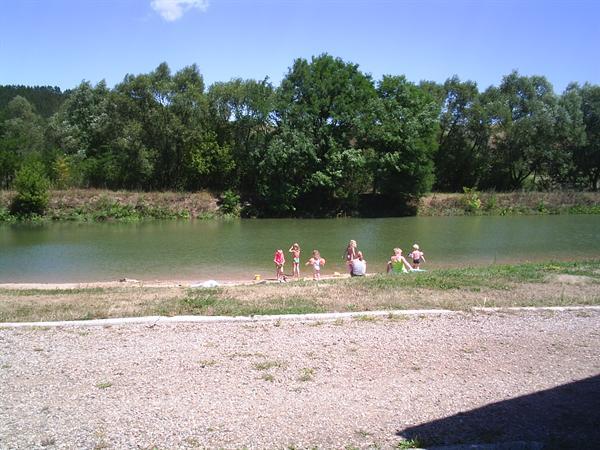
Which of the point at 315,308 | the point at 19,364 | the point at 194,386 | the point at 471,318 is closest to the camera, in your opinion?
the point at 194,386

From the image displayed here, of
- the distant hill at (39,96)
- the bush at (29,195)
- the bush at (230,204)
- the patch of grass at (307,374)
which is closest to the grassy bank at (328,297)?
the patch of grass at (307,374)

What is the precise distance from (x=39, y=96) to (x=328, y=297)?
11466cm

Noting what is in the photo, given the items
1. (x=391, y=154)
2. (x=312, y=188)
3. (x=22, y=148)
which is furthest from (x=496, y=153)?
(x=22, y=148)

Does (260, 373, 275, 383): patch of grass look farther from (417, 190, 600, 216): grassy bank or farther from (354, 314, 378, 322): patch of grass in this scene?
(417, 190, 600, 216): grassy bank

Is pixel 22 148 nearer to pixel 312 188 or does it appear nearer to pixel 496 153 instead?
pixel 312 188

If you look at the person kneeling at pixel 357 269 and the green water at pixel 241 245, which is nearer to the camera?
the person kneeling at pixel 357 269

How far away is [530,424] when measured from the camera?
17.3 feet

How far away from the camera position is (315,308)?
9.62 m

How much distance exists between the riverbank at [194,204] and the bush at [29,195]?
76 centimetres

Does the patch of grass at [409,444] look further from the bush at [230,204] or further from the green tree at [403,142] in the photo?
the bush at [230,204]

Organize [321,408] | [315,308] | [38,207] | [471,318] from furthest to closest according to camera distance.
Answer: [38,207] < [315,308] < [471,318] < [321,408]

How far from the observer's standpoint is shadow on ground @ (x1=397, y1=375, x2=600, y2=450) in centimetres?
496

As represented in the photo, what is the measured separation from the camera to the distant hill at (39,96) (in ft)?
332

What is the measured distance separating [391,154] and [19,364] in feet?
141
